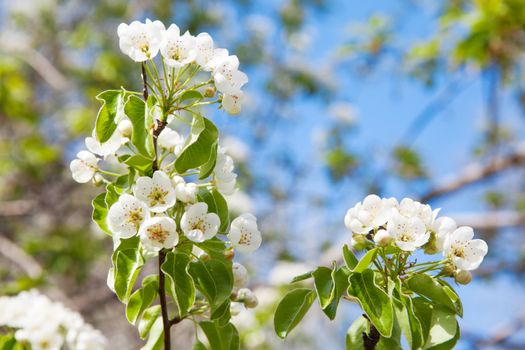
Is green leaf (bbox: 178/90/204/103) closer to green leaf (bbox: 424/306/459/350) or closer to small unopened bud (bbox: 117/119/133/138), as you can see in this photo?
small unopened bud (bbox: 117/119/133/138)

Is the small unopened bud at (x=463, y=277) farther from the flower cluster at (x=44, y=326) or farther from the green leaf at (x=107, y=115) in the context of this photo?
the flower cluster at (x=44, y=326)

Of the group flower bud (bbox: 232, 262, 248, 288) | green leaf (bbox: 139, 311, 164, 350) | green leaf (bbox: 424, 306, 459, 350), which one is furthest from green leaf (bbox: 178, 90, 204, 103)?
green leaf (bbox: 424, 306, 459, 350)

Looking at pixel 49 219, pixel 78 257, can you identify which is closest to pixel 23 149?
pixel 49 219

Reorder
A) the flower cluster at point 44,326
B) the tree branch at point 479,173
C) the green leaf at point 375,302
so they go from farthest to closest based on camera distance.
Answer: the tree branch at point 479,173
the flower cluster at point 44,326
the green leaf at point 375,302

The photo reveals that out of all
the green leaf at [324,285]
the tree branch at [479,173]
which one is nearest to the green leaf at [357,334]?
the green leaf at [324,285]

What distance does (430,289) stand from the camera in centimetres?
101

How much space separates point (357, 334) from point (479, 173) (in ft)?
11.1

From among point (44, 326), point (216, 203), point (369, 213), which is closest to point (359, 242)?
point (369, 213)

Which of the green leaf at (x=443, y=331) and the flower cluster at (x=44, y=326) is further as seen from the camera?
the flower cluster at (x=44, y=326)

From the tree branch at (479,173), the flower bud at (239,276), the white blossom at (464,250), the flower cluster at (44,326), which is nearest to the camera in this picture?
the white blossom at (464,250)

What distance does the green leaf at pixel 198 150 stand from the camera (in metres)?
1.02

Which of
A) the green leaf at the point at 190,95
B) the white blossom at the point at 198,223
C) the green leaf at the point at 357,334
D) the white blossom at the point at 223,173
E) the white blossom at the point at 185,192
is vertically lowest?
the green leaf at the point at 357,334

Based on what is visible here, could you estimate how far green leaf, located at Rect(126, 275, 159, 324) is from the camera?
3.51ft

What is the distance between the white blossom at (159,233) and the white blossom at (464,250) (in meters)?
0.48
